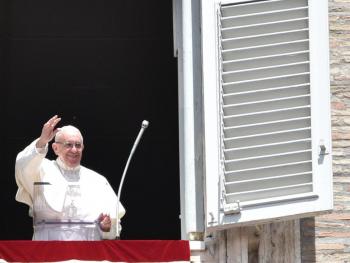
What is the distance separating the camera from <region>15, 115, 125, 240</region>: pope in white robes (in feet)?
24.2

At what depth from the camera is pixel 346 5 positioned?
25.1ft

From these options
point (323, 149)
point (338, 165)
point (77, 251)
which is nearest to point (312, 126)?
point (323, 149)

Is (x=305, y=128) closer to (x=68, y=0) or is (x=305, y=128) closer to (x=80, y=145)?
(x=80, y=145)

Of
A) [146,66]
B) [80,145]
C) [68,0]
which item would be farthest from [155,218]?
[80,145]

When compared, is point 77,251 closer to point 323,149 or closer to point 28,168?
point 28,168

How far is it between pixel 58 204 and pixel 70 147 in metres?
0.35

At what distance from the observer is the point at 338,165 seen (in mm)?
7426

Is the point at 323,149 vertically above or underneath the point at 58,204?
above

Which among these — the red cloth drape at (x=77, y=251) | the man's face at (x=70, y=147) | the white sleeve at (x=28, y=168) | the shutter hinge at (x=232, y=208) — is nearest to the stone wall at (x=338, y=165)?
the shutter hinge at (x=232, y=208)

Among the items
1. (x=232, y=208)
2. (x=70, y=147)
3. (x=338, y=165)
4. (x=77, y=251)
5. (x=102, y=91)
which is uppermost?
(x=102, y=91)

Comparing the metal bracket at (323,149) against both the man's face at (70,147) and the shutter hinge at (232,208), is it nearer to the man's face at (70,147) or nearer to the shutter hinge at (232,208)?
the shutter hinge at (232,208)

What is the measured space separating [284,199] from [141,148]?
4.68 meters

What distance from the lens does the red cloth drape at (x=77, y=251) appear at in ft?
22.8

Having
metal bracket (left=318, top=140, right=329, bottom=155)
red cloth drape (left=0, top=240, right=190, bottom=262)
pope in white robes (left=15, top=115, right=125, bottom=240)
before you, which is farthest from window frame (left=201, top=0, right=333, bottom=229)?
pope in white robes (left=15, top=115, right=125, bottom=240)
